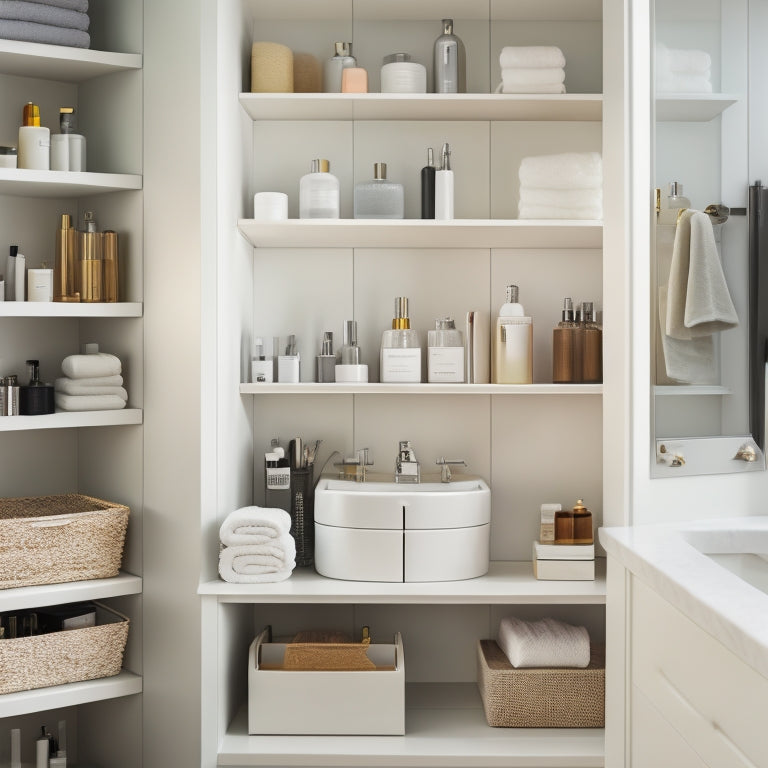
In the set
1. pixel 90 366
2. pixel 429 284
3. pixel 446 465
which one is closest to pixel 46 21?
pixel 90 366

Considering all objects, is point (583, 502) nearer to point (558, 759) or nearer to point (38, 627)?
point (558, 759)

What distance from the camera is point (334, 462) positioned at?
230 centimetres

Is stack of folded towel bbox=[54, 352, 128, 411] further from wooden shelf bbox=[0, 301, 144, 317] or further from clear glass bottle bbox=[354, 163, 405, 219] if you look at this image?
clear glass bottle bbox=[354, 163, 405, 219]

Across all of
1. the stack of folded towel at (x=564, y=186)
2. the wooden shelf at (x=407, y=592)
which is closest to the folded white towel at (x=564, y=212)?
the stack of folded towel at (x=564, y=186)

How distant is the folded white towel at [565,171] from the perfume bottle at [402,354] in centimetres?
46

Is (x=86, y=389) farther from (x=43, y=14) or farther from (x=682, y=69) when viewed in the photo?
(x=682, y=69)

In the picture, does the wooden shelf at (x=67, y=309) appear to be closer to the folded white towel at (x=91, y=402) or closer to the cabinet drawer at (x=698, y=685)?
the folded white towel at (x=91, y=402)

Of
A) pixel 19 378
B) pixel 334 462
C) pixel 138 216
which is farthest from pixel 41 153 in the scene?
pixel 334 462

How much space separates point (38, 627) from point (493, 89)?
1.82 meters

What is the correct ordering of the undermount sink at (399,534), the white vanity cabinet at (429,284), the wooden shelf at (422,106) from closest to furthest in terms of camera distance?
the undermount sink at (399,534) < the wooden shelf at (422,106) < the white vanity cabinet at (429,284)

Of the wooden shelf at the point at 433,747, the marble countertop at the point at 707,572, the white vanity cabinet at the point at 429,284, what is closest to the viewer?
the marble countertop at the point at 707,572

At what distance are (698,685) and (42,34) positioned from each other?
1930mm

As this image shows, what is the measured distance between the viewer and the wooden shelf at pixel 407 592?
1.90 meters

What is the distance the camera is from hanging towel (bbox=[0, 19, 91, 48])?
75.4 inches
